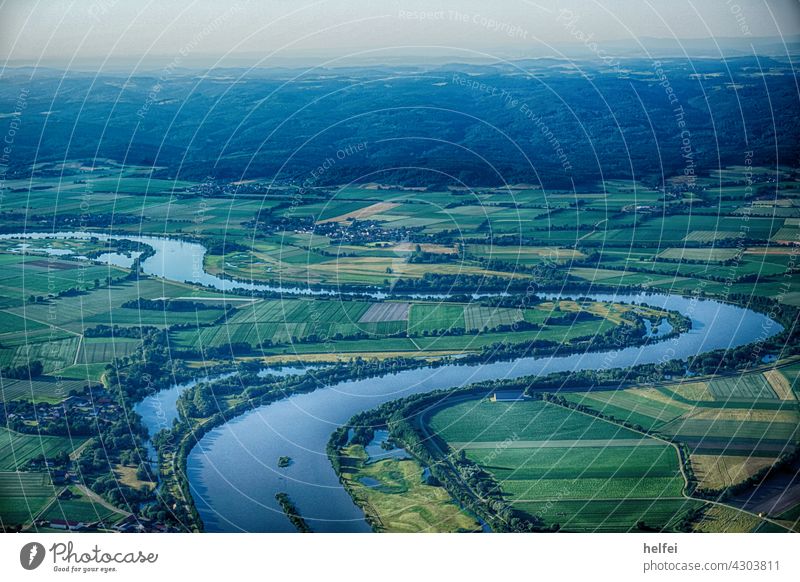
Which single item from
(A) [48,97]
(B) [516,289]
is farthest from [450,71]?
(A) [48,97]

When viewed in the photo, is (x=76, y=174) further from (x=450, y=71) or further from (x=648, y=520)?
(x=648, y=520)

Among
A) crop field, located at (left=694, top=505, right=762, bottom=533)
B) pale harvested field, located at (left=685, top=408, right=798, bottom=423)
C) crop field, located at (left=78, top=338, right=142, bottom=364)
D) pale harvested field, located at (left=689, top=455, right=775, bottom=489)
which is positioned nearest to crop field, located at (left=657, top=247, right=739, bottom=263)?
pale harvested field, located at (left=685, top=408, right=798, bottom=423)

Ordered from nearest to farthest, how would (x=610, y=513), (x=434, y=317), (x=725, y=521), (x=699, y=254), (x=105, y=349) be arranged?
(x=725, y=521)
(x=610, y=513)
(x=105, y=349)
(x=434, y=317)
(x=699, y=254)

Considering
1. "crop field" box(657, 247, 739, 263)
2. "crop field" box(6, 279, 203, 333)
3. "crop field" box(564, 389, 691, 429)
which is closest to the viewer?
"crop field" box(564, 389, 691, 429)

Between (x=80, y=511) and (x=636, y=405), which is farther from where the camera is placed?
(x=636, y=405)

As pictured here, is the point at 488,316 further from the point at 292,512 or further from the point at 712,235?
the point at 292,512

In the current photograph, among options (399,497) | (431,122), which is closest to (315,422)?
(399,497)

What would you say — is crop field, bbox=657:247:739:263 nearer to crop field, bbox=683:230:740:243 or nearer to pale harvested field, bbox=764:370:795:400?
crop field, bbox=683:230:740:243
